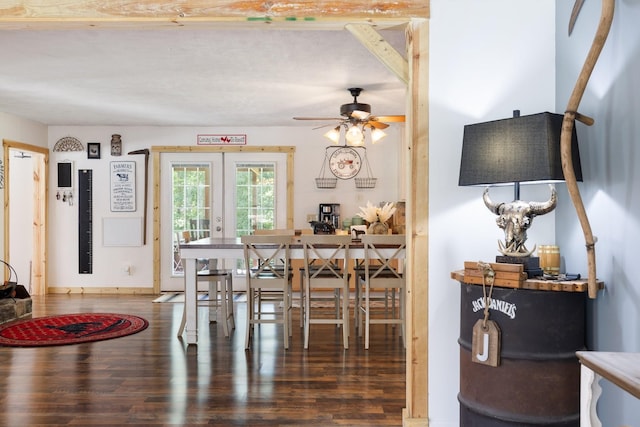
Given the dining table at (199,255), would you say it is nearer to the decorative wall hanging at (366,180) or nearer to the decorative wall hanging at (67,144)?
the decorative wall hanging at (366,180)

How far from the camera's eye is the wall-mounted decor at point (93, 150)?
792cm

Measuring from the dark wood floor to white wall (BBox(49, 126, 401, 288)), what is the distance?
2.86 meters

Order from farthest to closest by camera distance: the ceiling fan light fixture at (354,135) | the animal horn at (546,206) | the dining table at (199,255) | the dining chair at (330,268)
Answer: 1. the ceiling fan light fixture at (354,135)
2. the dining table at (199,255)
3. the dining chair at (330,268)
4. the animal horn at (546,206)

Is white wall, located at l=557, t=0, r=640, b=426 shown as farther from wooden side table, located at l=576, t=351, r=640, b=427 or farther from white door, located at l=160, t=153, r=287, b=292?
white door, located at l=160, t=153, r=287, b=292

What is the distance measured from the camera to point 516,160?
232 cm

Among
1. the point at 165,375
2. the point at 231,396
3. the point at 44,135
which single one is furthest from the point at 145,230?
the point at 231,396

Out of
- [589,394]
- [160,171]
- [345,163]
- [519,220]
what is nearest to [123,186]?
[160,171]

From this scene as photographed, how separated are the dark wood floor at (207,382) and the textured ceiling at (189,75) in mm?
2223

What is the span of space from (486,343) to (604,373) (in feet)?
2.99

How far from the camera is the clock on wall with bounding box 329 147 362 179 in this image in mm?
7434

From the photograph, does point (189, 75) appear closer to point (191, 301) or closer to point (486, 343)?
point (191, 301)

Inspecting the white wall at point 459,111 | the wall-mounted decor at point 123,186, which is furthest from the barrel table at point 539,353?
the wall-mounted decor at point 123,186

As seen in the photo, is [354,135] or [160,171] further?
[160,171]

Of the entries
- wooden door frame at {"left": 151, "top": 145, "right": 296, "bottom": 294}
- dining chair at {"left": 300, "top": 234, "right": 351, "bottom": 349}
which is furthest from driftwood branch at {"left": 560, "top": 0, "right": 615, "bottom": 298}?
wooden door frame at {"left": 151, "top": 145, "right": 296, "bottom": 294}
